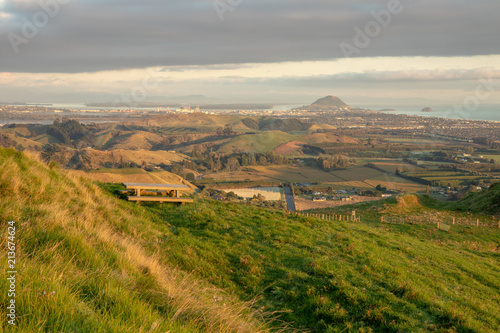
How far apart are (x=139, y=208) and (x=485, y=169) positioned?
435 feet

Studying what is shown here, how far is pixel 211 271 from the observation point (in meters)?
9.77

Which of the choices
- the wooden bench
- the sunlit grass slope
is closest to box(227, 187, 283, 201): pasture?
the wooden bench

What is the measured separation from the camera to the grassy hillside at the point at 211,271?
475 cm

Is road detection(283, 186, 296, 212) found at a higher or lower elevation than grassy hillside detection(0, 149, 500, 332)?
lower

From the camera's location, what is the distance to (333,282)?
30.3 feet

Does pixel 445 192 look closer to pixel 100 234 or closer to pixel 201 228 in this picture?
pixel 201 228

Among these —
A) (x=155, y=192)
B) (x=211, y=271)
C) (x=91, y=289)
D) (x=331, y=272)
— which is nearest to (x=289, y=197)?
(x=155, y=192)

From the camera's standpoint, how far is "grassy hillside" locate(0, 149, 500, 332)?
4750 mm

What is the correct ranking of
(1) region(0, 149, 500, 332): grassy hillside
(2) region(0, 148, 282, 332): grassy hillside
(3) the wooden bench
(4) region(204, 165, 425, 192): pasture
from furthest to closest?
(4) region(204, 165, 425, 192): pasture, (3) the wooden bench, (1) region(0, 149, 500, 332): grassy hillside, (2) region(0, 148, 282, 332): grassy hillside

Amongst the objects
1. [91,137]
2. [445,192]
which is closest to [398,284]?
[445,192]

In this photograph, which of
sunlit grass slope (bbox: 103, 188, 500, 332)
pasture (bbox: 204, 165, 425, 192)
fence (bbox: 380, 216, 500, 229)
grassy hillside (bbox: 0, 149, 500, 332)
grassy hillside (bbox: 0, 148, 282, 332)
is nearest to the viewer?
grassy hillside (bbox: 0, 148, 282, 332)

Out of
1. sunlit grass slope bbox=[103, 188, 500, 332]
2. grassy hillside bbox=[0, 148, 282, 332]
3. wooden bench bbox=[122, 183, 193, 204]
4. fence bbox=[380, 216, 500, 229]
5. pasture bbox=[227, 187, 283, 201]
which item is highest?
grassy hillside bbox=[0, 148, 282, 332]

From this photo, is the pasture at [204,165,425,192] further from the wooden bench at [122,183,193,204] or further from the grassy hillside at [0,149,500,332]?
the grassy hillside at [0,149,500,332]

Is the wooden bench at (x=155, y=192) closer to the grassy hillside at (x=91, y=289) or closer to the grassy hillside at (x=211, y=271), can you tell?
the grassy hillside at (x=211, y=271)
